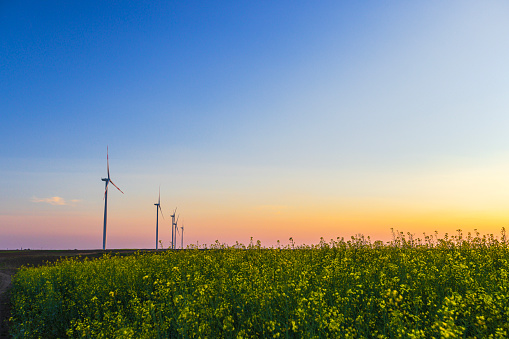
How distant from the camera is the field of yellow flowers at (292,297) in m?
5.82

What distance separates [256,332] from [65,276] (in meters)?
12.1

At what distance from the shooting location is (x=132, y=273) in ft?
40.8

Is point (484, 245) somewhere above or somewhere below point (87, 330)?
above

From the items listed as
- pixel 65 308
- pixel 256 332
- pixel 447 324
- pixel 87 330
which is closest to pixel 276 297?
pixel 256 332

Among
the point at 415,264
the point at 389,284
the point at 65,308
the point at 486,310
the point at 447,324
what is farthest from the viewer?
the point at 65,308

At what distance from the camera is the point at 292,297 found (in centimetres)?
723

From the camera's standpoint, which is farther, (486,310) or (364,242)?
(364,242)

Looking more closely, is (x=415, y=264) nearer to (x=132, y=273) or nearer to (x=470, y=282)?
Answer: (x=470, y=282)

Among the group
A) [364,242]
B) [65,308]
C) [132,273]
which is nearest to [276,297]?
[132,273]

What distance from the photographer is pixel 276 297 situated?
728 centimetres

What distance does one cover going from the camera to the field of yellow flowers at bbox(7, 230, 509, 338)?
5.82m

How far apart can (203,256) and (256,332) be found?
319 inches

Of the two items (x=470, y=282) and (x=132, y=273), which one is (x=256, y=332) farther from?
(x=132, y=273)

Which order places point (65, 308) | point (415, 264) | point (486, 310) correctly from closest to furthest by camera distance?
point (486, 310) → point (415, 264) → point (65, 308)
